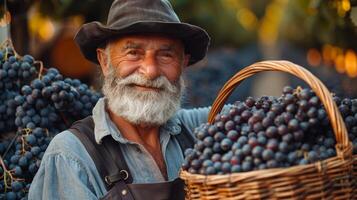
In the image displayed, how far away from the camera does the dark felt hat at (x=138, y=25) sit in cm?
301

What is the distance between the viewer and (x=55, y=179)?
2859mm

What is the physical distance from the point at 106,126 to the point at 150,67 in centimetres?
32

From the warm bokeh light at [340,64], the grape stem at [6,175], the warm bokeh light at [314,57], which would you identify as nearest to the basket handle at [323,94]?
the grape stem at [6,175]

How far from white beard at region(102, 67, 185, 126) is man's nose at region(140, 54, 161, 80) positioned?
0.07 feet

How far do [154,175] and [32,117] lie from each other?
0.66 m

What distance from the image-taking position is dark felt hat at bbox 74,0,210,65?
3.01 meters

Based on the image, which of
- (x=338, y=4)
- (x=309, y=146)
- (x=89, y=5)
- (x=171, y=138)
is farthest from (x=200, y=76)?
(x=309, y=146)

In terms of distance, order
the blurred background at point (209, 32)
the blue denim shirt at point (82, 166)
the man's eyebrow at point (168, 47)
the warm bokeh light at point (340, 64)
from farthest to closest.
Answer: the warm bokeh light at point (340, 64)
the blurred background at point (209, 32)
the man's eyebrow at point (168, 47)
the blue denim shirt at point (82, 166)

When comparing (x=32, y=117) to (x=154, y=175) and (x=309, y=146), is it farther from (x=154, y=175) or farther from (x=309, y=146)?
(x=309, y=146)

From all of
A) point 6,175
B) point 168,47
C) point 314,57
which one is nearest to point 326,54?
point 314,57

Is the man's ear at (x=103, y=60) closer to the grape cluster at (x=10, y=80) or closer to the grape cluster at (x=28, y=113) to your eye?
the grape cluster at (x=28, y=113)

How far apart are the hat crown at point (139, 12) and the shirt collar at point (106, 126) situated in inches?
15.4

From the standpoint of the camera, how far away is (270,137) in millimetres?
2338

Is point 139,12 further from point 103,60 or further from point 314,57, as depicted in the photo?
point 314,57
